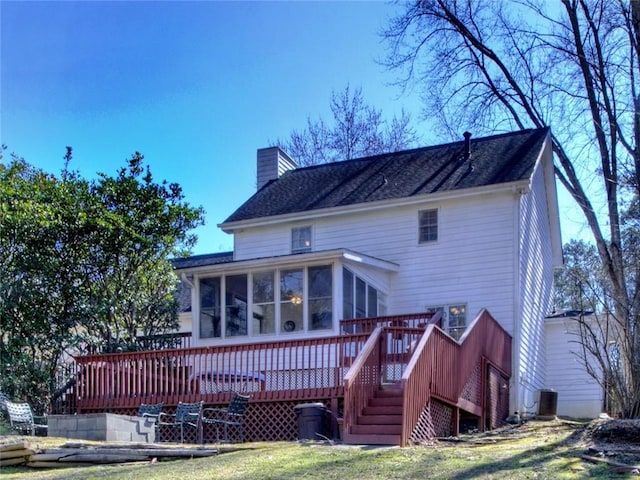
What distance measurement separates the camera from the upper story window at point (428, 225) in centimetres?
1828

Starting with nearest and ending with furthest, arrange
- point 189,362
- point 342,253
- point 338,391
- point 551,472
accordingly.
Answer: point 551,472 < point 338,391 < point 189,362 < point 342,253

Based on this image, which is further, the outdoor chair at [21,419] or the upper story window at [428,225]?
the upper story window at [428,225]

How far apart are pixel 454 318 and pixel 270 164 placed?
879cm

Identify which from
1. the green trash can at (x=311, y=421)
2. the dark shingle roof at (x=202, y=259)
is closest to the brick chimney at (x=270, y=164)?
the dark shingle roof at (x=202, y=259)

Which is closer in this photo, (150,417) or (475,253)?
(150,417)

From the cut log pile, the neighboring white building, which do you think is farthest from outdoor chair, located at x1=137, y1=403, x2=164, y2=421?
the neighboring white building

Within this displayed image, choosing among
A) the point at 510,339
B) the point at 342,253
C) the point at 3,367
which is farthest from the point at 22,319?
the point at 510,339

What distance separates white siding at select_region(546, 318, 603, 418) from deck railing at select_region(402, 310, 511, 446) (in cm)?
397

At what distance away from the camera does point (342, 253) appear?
52.0 ft

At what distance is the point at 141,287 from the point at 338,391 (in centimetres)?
701

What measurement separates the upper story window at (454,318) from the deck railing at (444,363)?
→ 1.71m

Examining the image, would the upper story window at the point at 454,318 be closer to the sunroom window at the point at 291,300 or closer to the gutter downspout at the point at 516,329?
the gutter downspout at the point at 516,329

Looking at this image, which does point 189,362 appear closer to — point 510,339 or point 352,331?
point 352,331

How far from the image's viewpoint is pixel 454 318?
17562 mm
